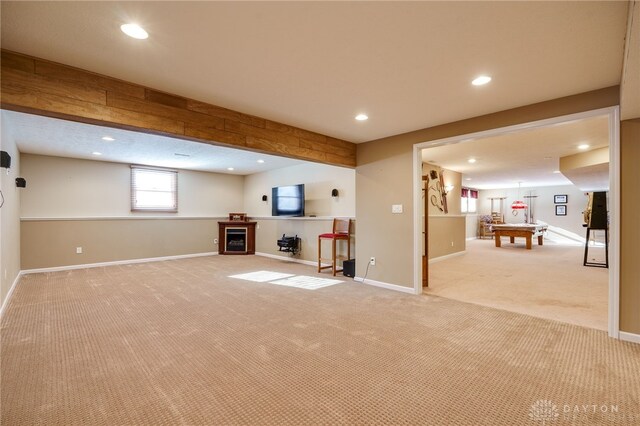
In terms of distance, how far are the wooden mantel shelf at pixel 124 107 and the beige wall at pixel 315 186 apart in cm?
224

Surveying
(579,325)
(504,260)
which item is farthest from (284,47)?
(504,260)

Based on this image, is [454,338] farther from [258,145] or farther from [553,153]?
[553,153]

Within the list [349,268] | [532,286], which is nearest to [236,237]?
[349,268]

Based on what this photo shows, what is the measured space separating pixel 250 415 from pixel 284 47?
92.2 inches

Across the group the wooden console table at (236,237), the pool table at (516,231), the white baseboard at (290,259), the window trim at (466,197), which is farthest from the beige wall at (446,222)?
the wooden console table at (236,237)

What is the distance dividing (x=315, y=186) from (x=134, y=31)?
4924 millimetres

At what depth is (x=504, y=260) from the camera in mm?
7012

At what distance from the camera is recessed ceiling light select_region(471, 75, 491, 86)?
7.93 ft

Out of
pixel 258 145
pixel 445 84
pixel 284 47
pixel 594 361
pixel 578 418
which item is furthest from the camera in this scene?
pixel 258 145

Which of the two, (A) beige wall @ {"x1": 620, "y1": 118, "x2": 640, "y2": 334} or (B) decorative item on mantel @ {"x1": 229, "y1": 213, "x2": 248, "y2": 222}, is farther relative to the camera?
(B) decorative item on mantel @ {"x1": 229, "y1": 213, "x2": 248, "y2": 222}

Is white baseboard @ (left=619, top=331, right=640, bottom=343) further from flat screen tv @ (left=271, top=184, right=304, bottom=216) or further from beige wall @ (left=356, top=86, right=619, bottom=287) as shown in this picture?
flat screen tv @ (left=271, top=184, right=304, bottom=216)

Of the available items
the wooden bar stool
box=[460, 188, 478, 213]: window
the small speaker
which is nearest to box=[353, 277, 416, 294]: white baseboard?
the small speaker

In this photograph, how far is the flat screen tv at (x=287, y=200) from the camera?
6621 mm

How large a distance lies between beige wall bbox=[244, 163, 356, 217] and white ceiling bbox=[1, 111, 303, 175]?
359mm
